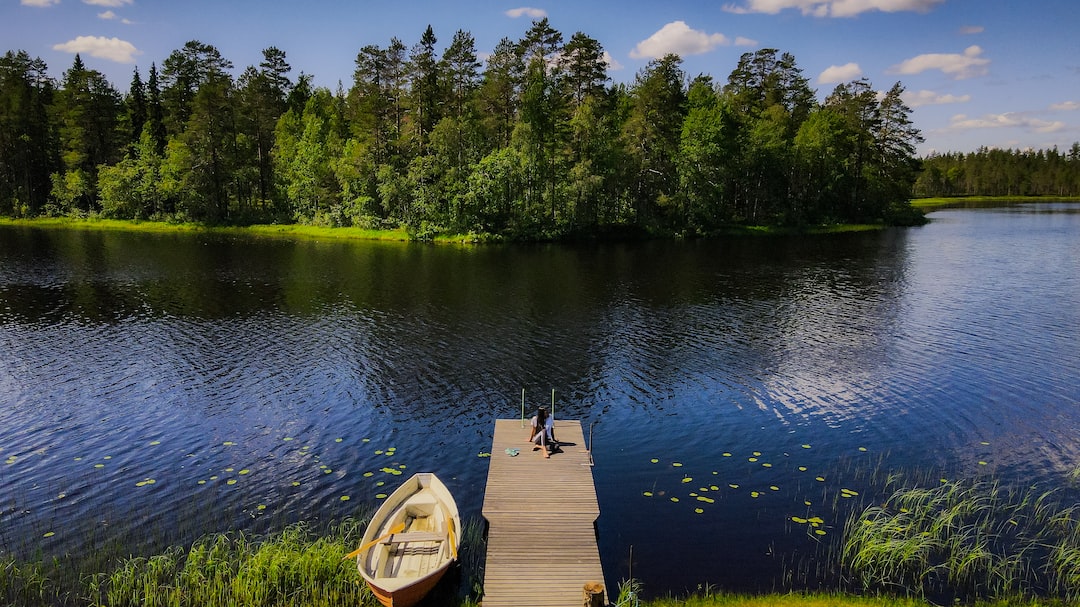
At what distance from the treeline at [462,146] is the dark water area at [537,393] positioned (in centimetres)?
3154

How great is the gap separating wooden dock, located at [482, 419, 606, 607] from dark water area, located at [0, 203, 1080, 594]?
4.34 ft

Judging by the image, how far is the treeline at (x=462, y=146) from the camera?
305 feet

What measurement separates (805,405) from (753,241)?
73.1 m

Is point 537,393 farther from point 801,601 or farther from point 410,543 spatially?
point 801,601

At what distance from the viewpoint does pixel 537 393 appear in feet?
105

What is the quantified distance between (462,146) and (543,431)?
7774 cm

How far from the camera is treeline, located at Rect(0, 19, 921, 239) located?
9306 cm

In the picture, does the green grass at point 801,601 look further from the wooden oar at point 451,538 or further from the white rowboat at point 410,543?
the white rowboat at point 410,543

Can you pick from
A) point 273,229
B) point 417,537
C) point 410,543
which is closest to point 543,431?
point 417,537

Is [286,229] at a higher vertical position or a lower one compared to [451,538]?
higher

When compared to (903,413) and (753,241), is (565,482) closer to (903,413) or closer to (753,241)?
(903,413)

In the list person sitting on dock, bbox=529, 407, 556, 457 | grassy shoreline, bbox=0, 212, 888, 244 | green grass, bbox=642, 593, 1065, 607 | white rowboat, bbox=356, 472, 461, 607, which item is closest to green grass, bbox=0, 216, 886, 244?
grassy shoreline, bbox=0, 212, 888, 244

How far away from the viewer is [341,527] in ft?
60.8

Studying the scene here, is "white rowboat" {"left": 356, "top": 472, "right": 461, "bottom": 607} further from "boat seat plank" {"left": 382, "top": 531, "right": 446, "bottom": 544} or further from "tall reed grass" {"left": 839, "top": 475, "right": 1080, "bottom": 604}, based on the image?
"tall reed grass" {"left": 839, "top": 475, "right": 1080, "bottom": 604}
